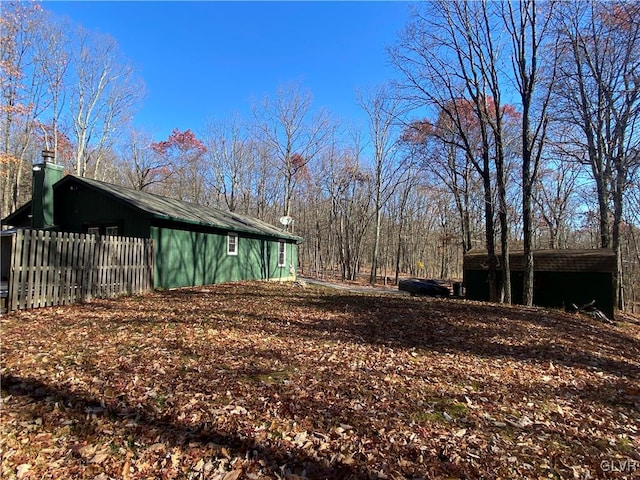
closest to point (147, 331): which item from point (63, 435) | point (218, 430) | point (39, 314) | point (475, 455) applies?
point (39, 314)

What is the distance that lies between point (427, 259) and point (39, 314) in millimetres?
41618

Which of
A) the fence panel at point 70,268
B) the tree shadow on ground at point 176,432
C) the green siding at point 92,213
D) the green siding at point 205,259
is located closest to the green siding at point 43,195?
the green siding at point 92,213

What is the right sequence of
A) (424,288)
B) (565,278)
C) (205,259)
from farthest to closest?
(424,288) → (565,278) → (205,259)

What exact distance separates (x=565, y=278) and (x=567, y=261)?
71cm

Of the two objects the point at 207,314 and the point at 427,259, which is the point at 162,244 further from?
the point at 427,259

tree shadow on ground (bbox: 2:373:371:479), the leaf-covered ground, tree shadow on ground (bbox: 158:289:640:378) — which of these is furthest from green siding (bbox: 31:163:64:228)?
tree shadow on ground (bbox: 2:373:371:479)

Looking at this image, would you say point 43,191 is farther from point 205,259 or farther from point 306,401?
point 306,401

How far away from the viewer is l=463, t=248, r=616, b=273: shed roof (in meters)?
13.8

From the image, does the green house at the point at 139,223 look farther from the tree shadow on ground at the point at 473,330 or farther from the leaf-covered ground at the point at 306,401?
the leaf-covered ground at the point at 306,401

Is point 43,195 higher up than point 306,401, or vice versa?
point 43,195

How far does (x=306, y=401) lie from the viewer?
11.9 feet

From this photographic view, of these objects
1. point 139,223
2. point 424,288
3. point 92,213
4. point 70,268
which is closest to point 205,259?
point 139,223

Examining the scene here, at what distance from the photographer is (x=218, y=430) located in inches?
118

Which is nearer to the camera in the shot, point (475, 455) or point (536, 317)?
point (475, 455)
